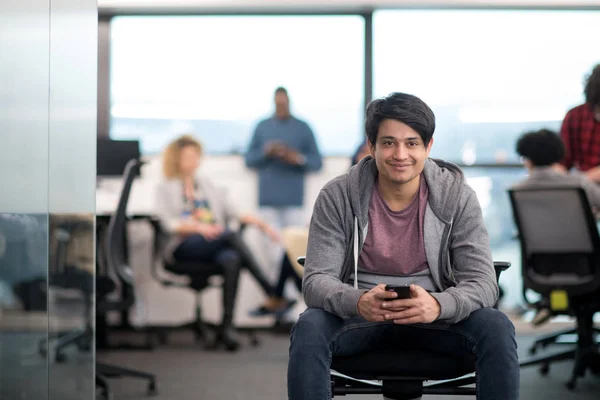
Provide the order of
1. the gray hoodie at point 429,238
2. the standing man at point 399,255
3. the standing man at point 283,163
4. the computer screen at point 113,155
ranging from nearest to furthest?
the standing man at point 399,255
the gray hoodie at point 429,238
the computer screen at point 113,155
the standing man at point 283,163

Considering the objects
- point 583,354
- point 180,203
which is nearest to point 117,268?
point 180,203

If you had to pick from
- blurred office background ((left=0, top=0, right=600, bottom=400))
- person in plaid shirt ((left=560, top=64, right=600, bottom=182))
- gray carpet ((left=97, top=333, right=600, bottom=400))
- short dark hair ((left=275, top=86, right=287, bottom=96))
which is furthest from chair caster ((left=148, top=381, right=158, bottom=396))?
short dark hair ((left=275, top=86, right=287, bottom=96))

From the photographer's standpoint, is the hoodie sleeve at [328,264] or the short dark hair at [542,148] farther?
the short dark hair at [542,148]

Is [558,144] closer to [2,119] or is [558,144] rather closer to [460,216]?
[460,216]

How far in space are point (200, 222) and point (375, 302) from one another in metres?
3.48

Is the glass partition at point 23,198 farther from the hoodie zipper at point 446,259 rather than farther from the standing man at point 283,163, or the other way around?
the standing man at point 283,163

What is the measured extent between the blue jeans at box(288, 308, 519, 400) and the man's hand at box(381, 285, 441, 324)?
0.43ft

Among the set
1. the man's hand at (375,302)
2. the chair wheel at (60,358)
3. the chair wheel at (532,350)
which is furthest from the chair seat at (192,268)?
the man's hand at (375,302)

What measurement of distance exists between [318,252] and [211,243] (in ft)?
10.3

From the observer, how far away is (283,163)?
241 inches

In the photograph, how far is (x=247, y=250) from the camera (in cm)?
548

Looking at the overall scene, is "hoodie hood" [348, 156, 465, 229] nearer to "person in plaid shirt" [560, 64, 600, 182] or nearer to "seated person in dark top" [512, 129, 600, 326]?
"seated person in dark top" [512, 129, 600, 326]

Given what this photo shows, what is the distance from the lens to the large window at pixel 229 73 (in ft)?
21.1

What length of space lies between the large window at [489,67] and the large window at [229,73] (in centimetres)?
33
